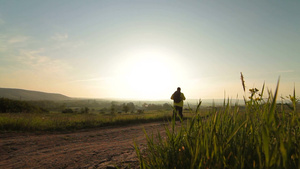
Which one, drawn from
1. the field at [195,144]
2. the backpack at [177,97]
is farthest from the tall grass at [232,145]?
the backpack at [177,97]

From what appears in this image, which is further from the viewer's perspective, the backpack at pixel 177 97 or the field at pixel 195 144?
the backpack at pixel 177 97

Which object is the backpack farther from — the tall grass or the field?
the tall grass

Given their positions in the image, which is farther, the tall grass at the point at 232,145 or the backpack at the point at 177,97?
the backpack at the point at 177,97

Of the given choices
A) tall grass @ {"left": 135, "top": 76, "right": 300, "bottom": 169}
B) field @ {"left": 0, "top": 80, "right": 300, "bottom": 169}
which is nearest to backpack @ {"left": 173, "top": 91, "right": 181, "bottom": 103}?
field @ {"left": 0, "top": 80, "right": 300, "bottom": 169}

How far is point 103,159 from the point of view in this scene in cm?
436

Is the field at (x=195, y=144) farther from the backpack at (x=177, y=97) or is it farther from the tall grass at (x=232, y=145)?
the backpack at (x=177, y=97)

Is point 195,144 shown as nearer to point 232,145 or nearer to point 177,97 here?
point 232,145

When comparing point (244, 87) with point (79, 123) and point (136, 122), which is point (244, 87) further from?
point (136, 122)

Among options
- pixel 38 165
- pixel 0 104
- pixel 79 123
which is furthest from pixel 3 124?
pixel 0 104

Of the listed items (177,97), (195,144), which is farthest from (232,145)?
(177,97)

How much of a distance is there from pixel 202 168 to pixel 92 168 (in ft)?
9.87

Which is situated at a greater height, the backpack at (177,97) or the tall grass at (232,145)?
the backpack at (177,97)

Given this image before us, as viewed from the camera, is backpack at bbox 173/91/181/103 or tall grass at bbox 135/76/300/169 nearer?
tall grass at bbox 135/76/300/169

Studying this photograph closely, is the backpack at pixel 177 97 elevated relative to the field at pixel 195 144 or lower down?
elevated
